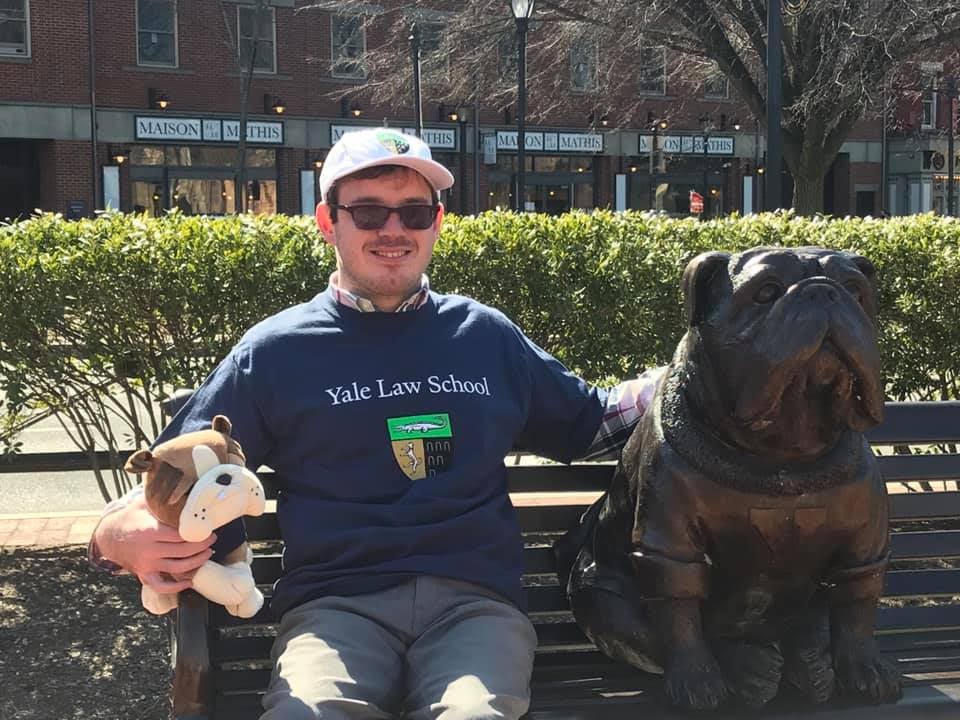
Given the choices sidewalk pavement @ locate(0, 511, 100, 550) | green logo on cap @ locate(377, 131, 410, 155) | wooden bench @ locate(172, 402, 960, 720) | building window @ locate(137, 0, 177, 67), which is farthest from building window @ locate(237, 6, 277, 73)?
green logo on cap @ locate(377, 131, 410, 155)

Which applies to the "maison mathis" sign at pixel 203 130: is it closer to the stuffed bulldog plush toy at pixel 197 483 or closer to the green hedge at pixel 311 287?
the green hedge at pixel 311 287

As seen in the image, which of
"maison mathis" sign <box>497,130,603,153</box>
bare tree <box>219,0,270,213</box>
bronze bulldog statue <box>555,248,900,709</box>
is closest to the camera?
bronze bulldog statue <box>555,248,900,709</box>

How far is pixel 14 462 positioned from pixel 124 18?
24027 mm

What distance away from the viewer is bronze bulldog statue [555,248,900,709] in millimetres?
2277

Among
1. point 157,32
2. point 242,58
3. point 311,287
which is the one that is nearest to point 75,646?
point 311,287

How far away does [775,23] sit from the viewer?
32.9 feet

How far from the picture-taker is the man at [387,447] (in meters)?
2.59

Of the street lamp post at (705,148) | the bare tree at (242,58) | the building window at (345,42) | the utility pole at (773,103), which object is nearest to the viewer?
the utility pole at (773,103)

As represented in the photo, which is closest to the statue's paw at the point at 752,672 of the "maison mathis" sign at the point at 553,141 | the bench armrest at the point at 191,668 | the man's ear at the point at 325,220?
the bench armrest at the point at 191,668

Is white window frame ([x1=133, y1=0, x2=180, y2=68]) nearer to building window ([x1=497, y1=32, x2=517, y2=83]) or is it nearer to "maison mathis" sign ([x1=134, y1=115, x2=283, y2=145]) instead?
"maison mathis" sign ([x1=134, y1=115, x2=283, y2=145])

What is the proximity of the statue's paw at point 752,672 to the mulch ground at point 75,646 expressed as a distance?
2203mm

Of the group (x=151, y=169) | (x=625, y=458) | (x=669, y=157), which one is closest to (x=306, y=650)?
(x=625, y=458)

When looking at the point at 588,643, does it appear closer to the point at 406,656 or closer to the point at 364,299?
the point at 406,656

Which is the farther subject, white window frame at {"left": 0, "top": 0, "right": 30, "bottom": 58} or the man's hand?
white window frame at {"left": 0, "top": 0, "right": 30, "bottom": 58}
